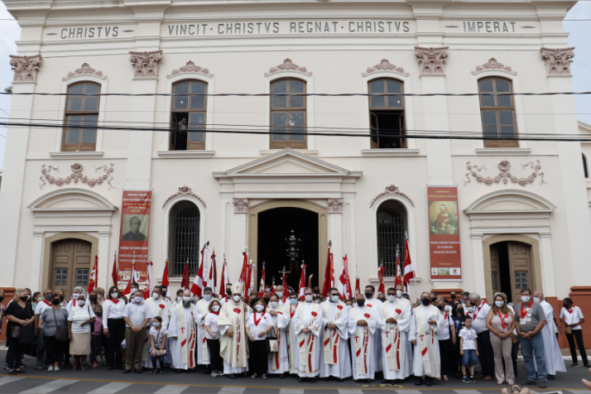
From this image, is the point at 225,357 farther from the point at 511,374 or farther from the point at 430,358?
the point at 511,374

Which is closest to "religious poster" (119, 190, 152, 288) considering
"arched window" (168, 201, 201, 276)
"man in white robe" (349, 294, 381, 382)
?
"arched window" (168, 201, 201, 276)

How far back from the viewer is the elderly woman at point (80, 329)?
10.8 m

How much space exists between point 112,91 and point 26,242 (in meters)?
5.62

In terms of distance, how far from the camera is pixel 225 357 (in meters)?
10.4

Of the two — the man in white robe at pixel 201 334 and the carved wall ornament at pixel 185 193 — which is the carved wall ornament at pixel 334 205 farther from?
the man in white robe at pixel 201 334

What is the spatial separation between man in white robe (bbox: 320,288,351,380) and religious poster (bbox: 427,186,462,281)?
17.9 ft

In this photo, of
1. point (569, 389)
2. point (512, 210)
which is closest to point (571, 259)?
point (512, 210)

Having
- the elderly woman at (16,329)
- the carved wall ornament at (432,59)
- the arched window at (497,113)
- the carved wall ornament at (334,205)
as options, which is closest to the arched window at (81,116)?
the elderly woman at (16,329)

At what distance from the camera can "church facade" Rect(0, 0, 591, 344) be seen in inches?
607

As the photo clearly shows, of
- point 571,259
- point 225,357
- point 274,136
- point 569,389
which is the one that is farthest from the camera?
point 274,136

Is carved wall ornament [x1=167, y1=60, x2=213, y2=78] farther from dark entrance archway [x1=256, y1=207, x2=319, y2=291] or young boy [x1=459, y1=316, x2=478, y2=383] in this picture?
young boy [x1=459, y1=316, x2=478, y2=383]

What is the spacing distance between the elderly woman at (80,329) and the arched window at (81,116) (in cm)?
711

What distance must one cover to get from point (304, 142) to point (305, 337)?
7.52 m

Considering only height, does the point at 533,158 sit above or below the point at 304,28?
below
